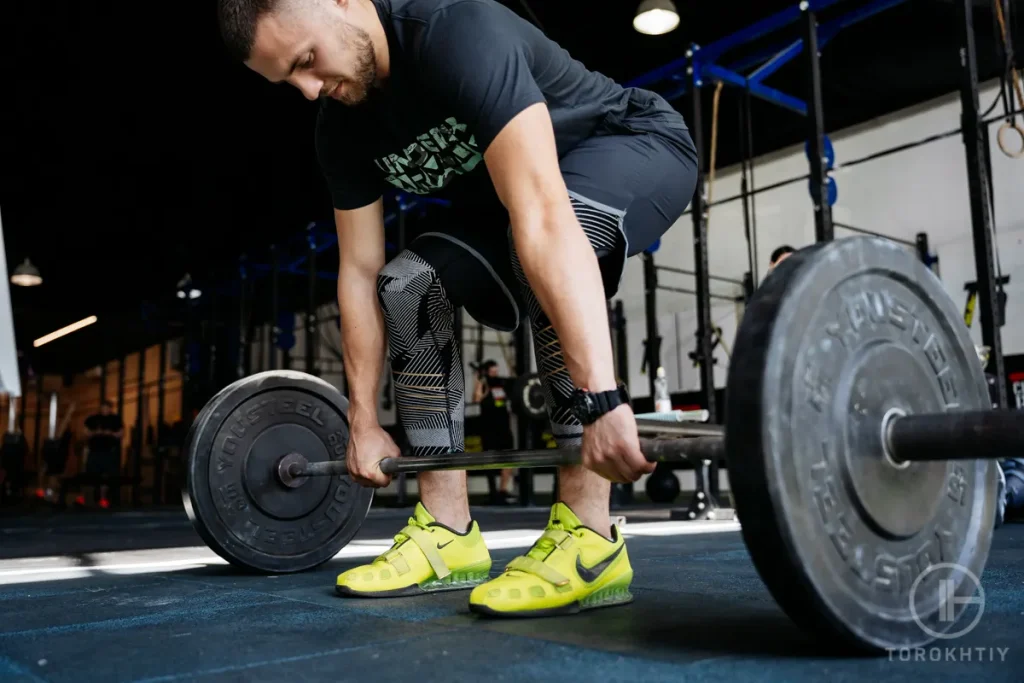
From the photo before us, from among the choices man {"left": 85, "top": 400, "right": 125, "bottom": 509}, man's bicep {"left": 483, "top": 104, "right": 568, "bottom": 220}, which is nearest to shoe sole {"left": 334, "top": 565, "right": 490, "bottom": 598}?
man's bicep {"left": 483, "top": 104, "right": 568, "bottom": 220}

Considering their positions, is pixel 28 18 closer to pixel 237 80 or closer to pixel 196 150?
pixel 237 80

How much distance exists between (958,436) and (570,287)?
401 millimetres

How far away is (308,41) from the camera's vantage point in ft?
3.54

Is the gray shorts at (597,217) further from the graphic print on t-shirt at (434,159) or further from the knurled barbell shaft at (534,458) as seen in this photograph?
the knurled barbell shaft at (534,458)

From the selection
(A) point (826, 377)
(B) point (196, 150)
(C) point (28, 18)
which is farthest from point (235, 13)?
(B) point (196, 150)

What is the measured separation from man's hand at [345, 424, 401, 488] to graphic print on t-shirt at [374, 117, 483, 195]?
0.40m

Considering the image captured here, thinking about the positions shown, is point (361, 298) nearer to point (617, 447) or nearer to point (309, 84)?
point (309, 84)

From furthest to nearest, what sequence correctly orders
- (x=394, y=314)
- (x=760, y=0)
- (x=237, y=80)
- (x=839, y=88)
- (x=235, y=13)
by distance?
(x=839, y=88) → (x=237, y=80) → (x=760, y=0) → (x=394, y=314) → (x=235, y=13)

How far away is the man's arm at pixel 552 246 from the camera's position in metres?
0.89

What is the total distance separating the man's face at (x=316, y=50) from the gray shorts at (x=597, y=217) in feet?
0.92

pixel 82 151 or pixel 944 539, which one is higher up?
pixel 82 151

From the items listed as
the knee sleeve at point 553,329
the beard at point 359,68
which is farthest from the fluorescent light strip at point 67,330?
the knee sleeve at point 553,329

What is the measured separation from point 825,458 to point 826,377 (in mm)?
73

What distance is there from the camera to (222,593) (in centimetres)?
134
